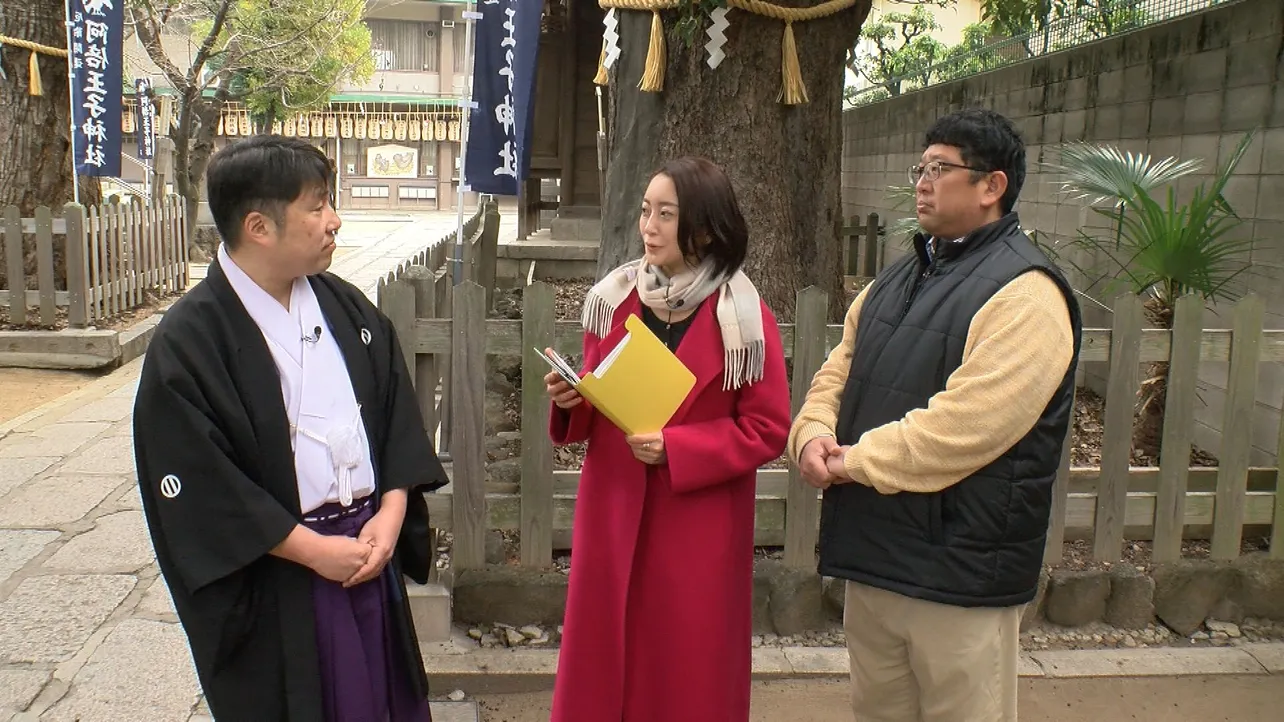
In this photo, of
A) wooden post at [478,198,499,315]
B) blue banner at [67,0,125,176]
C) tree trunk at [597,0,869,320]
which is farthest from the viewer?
blue banner at [67,0,125,176]

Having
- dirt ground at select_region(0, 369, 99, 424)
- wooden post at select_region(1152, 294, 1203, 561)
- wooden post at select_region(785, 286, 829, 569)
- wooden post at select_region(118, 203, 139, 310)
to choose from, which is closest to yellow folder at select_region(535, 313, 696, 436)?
wooden post at select_region(785, 286, 829, 569)

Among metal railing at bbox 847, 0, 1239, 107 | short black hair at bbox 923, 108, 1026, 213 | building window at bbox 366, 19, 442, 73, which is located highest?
building window at bbox 366, 19, 442, 73

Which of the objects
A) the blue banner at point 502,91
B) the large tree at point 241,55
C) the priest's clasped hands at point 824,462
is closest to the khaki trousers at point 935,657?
the priest's clasped hands at point 824,462

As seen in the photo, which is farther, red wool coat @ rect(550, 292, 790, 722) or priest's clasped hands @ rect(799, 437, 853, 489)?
red wool coat @ rect(550, 292, 790, 722)

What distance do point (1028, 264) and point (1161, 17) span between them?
494 centimetres

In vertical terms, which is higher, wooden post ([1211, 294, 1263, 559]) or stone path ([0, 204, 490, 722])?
wooden post ([1211, 294, 1263, 559])

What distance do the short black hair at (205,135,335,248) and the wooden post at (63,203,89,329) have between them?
674 centimetres

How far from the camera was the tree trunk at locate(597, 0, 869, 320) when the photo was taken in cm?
420

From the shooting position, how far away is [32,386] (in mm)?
7145

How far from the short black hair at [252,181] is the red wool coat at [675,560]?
30.5 inches

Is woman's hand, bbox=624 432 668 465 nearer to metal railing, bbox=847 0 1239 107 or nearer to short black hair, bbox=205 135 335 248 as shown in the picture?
short black hair, bbox=205 135 335 248

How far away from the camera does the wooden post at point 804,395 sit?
10.8ft

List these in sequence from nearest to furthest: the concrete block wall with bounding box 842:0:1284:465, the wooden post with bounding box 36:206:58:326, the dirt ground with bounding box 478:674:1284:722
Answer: the dirt ground with bounding box 478:674:1284:722, the concrete block wall with bounding box 842:0:1284:465, the wooden post with bounding box 36:206:58:326

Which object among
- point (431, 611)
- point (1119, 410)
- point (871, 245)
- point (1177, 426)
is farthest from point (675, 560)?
point (871, 245)
